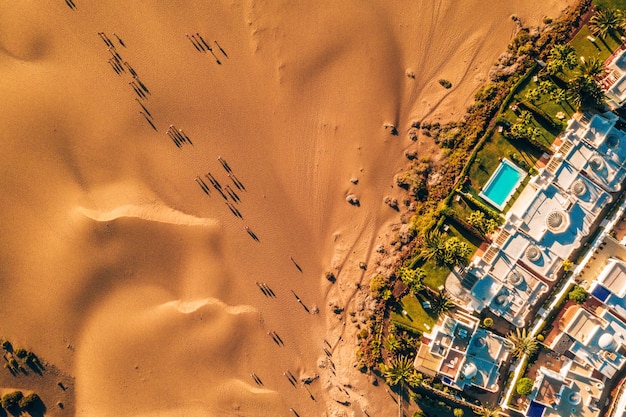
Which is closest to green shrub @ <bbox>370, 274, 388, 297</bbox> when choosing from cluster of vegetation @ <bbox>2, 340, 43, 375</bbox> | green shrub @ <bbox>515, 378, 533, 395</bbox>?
green shrub @ <bbox>515, 378, 533, 395</bbox>

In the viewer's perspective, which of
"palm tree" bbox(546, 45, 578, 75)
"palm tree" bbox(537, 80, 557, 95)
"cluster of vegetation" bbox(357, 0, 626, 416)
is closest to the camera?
"palm tree" bbox(546, 45, 578, 75)

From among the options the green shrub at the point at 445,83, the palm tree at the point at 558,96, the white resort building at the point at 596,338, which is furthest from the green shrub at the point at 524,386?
the green shrub at the point at 445,83

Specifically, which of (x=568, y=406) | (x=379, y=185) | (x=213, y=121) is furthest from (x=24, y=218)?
(x=568, y=406)

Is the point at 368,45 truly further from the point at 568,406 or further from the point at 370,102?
the point at 568,406

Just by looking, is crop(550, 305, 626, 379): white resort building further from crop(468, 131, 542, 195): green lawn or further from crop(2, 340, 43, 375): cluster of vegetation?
crop(2, 340, 43, 375): cluster of vegetation

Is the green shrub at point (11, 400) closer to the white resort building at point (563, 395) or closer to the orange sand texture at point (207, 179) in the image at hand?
the orange sand texture at point (207, 179)

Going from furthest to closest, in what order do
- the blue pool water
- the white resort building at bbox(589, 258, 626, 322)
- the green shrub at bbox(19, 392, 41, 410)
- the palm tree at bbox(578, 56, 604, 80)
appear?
1. the green shrub at bbox(19, 392, 41, 410)
2. the blue pool water
3. the palm tree at bbox(578, 56, 604, 80)
4. the white resort building at bbox(589, 258, 626, 322)

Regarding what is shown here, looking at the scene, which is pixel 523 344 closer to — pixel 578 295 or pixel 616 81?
pixel 578 295

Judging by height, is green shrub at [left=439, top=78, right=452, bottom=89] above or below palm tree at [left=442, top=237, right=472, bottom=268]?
above
